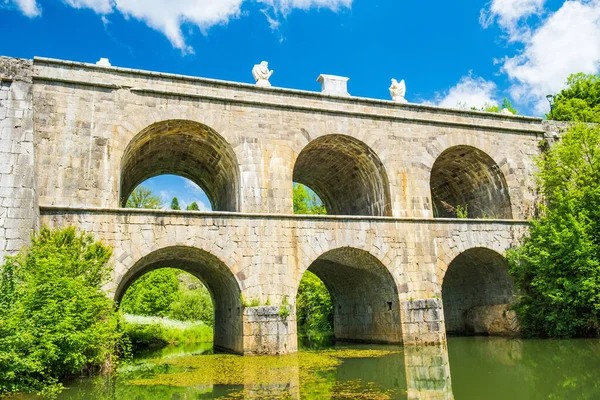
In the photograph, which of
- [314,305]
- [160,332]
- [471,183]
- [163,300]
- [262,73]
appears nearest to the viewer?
[262,73]

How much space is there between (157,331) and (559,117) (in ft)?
85.1

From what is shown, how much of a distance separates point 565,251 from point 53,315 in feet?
47.0

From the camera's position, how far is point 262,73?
16.5 m

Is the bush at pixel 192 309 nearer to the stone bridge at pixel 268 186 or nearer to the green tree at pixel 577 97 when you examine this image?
the stone bridge at pixel 268 186

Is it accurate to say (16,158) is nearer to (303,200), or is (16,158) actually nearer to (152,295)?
(152,295)

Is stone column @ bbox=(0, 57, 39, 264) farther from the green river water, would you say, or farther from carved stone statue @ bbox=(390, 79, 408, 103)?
carved stone statue @ bbox=(390, 79, 408, 103)

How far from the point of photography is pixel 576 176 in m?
17.2

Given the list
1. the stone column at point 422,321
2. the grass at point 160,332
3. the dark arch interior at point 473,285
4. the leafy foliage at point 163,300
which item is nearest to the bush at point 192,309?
the leafy foliage at point 163,300

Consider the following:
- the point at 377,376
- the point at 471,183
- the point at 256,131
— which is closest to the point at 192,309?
the point at 256,131

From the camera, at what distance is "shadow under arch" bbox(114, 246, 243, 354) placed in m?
13.9

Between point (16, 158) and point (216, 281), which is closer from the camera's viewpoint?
point (16, 158)

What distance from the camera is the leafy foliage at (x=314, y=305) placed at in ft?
91.2

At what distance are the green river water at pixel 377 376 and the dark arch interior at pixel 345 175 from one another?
534cm

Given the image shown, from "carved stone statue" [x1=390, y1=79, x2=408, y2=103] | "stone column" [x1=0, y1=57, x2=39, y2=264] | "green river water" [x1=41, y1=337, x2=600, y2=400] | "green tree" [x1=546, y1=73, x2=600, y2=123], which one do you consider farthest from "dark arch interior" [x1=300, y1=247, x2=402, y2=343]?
"green tree" [x1=546, y1=73, x2=600, y2=123]
